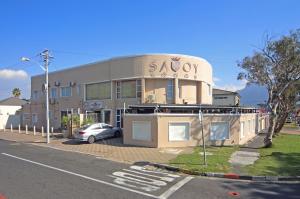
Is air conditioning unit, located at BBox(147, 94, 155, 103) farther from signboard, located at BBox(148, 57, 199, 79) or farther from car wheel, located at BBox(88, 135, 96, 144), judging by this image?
car wheel, located at BBox(88, 135, 96, 144)

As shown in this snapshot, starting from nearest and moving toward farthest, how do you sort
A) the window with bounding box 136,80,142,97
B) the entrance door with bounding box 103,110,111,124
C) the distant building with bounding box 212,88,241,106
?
the window with bounding box 136,80,142,97, the entrance door with bounding box 103,110,111,124, the distant building with bounding box 212,88,241,106

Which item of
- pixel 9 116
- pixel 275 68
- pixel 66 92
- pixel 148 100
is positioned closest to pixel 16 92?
pixel 9 116

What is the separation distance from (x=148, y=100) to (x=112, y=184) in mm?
22683

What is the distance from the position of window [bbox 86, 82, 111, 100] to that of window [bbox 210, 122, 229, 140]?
14.9 meters

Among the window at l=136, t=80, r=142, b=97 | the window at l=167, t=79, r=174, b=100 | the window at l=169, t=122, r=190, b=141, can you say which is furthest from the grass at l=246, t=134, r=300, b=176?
the window at l=136, t=80, r=142, b=97

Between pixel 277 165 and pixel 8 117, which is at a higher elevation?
pixel 8 117

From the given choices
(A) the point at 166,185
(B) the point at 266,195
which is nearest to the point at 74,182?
(A) the point at 166,185

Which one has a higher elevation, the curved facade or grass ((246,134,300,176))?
the curved facade

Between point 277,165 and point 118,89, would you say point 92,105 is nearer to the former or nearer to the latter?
point 118,89

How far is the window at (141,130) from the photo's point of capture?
2541 cm

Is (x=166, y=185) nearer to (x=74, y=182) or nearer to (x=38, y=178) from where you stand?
(x=74, y=182)

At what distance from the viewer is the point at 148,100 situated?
35.2m

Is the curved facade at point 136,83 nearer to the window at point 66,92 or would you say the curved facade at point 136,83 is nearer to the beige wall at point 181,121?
the window at point 66,92

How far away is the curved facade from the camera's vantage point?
35.2 metres
